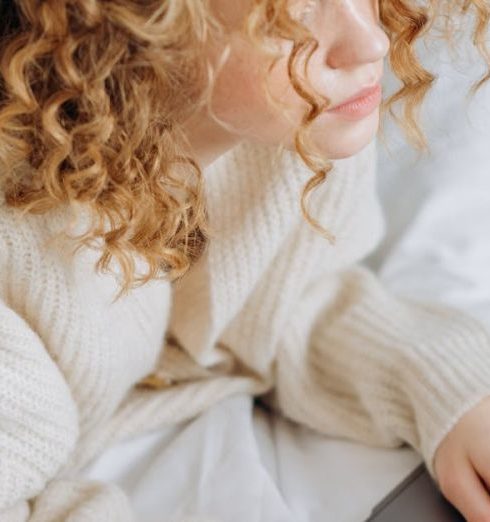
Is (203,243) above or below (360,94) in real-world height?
below

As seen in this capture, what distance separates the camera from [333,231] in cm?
89

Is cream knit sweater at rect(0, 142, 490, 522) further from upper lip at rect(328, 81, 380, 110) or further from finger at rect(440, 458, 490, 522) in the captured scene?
upper lip at rect(328, 81, 380, 110)

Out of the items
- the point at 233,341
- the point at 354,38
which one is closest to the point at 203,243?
the point at 233,341

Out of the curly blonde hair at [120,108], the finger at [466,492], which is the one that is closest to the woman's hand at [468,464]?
the finger at [466,492]

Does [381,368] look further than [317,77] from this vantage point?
Yes

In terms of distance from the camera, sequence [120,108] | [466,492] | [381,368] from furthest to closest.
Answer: [381,368]
[466,492]
[120,108]

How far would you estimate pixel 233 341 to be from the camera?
91 centimetres

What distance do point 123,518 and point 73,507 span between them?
0.13ft

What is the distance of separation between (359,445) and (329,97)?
1.09 feet

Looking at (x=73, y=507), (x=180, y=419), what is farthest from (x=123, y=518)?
(x=180, y=419)

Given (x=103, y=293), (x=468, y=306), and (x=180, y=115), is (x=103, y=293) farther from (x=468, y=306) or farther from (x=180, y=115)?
(x=468, y=306)

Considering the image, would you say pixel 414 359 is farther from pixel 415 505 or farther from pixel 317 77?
pixel 317 77

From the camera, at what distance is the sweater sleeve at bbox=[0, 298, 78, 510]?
70 centimetres

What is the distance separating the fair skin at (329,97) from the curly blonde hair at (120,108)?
0.04 feet
